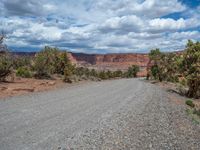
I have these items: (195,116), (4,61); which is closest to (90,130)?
(195,116)

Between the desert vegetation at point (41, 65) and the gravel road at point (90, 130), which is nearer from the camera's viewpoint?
the gravel road at point (90, 130)

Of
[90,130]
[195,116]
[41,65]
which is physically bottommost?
[195,116]

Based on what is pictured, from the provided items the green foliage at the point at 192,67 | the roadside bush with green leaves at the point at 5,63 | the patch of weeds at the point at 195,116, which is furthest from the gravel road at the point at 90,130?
the green foliage at the point at 192,67

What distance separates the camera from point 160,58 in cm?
6562

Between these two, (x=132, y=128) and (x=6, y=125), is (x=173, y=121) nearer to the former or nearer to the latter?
(x=132, y=128)

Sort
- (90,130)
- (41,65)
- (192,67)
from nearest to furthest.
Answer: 1. (90,130)
2. (192,67)
3. (41,65)

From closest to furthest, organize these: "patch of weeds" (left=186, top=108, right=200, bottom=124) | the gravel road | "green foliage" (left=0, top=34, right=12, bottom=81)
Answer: the gravel road, "patch of weeds" (left=186, top=108, right=200, bottom=124), "green foliage" (left=0, top=34, right=12, bottom=81)

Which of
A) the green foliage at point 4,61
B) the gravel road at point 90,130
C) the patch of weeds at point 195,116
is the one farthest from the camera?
the green foliage at point 4,61

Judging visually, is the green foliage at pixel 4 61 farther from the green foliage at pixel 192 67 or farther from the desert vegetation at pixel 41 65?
the green foliage at pixel 192 67

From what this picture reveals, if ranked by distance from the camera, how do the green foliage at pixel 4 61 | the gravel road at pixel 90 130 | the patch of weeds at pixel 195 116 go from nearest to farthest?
the gravel road at pixel 90 130 → the patch of weeds at pixel 195 116 → the green foliage at pixel 4 61

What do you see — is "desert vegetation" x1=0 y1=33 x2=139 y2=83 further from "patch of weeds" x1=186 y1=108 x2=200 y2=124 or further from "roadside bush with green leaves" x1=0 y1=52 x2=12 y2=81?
"patch of weeds" x1=186 y1=108 x2=200 y2=124

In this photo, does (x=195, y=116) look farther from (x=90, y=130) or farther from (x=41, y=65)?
(x=41, y=65)

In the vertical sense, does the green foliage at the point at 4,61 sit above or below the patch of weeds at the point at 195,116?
above

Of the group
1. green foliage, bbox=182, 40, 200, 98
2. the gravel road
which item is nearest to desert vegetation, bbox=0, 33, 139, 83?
the gravel road
